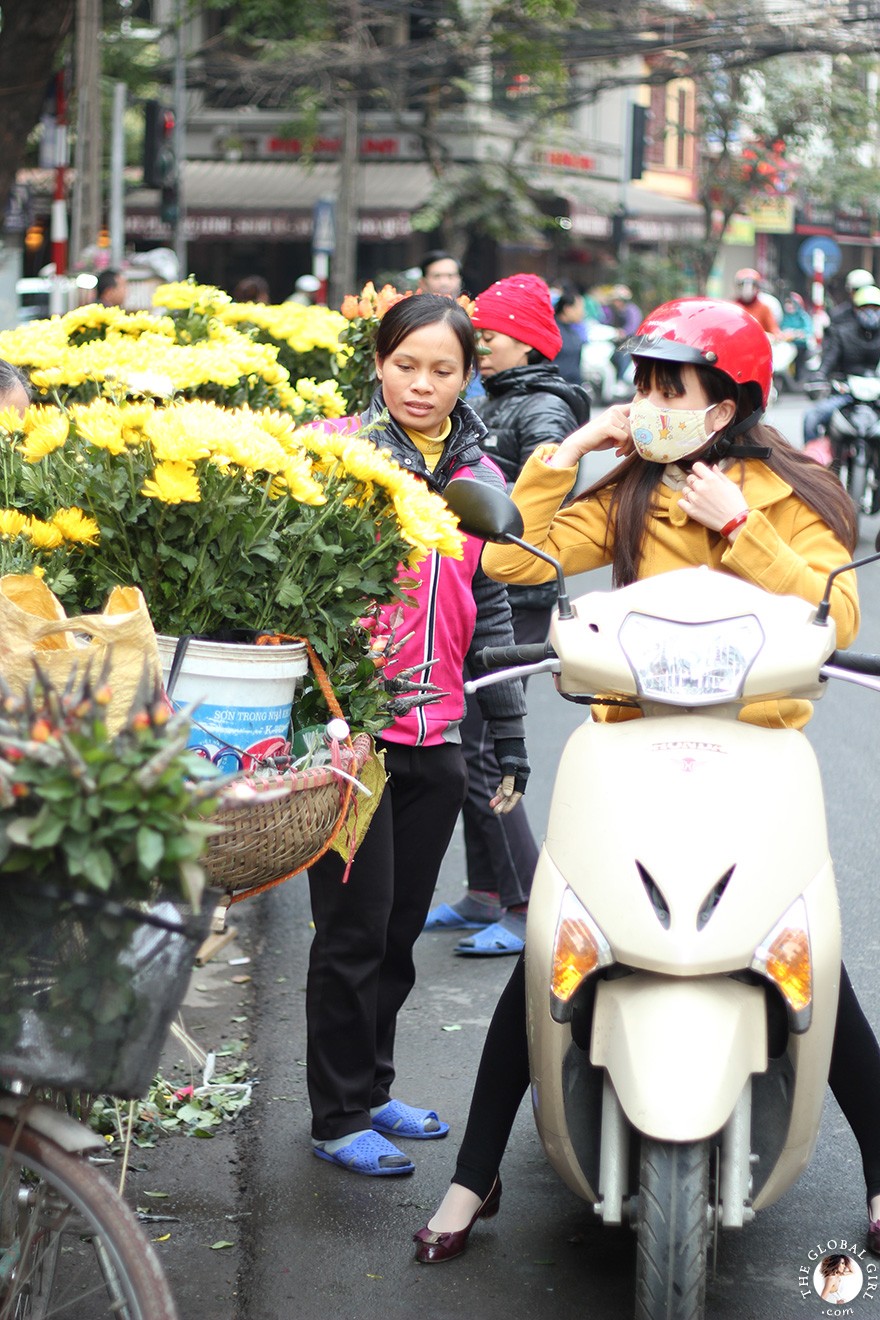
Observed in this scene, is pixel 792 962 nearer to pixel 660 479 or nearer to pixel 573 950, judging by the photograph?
pixel 573 950

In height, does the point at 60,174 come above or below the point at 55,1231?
below

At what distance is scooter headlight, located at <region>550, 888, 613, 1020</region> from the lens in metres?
2.92

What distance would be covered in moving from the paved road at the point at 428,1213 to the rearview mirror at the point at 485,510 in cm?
66

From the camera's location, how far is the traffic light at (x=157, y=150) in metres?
21.8

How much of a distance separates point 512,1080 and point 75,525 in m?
1.37

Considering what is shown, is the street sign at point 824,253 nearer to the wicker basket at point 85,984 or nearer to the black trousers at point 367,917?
the black trousers at point 367,917

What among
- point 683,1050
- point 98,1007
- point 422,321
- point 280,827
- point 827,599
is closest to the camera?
point 98,1007

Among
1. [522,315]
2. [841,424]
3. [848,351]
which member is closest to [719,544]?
[522,315]

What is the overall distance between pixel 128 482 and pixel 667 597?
96cm

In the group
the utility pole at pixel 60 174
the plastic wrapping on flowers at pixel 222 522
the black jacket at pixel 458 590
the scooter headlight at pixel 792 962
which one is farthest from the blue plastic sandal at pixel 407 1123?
the utility pole at pixel 60 174

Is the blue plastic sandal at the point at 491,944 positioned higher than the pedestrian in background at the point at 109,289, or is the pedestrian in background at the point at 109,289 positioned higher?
the pedestrian in background at the point at 109,289

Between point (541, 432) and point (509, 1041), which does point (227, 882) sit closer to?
point (509, 1041)

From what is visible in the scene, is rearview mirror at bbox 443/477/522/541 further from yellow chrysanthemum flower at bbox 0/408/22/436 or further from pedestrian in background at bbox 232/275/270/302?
pedestrian in background at bbox 232/275/270/302

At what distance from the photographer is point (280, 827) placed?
2928 mm
